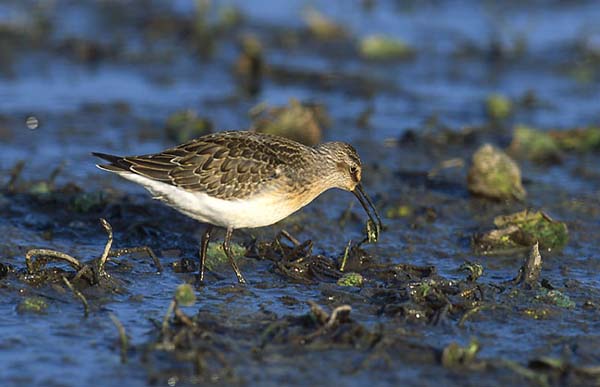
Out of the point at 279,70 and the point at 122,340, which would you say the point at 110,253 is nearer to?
the point at 122,340

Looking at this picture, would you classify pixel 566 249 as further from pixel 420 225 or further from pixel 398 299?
pixel 398 299

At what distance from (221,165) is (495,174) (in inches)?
125

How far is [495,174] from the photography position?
35.4 feet

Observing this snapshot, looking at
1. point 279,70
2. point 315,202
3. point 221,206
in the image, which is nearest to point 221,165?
point 221,206

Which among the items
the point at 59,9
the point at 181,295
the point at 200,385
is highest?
the point at 59,9

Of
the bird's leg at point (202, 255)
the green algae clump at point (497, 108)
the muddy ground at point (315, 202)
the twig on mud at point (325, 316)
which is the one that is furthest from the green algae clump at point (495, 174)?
the twig on mud at point (325, 316)

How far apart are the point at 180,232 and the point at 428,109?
5134mm

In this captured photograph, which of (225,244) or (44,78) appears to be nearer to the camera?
(225,244)

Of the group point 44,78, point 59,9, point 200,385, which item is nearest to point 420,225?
point 200,385

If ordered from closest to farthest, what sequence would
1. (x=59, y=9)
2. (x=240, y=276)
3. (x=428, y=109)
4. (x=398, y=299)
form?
(x=398, y=299), (x=240, y=276), (x=428, y=109), (x=59, y=9)

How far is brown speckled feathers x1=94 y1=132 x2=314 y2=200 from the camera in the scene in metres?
8.65

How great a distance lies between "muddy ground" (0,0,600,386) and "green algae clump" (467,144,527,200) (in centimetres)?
14

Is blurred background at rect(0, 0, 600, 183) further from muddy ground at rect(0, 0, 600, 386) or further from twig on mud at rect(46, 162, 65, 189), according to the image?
twig on mud at rect(46, 162, 65, 189)

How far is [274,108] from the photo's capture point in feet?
41.7
